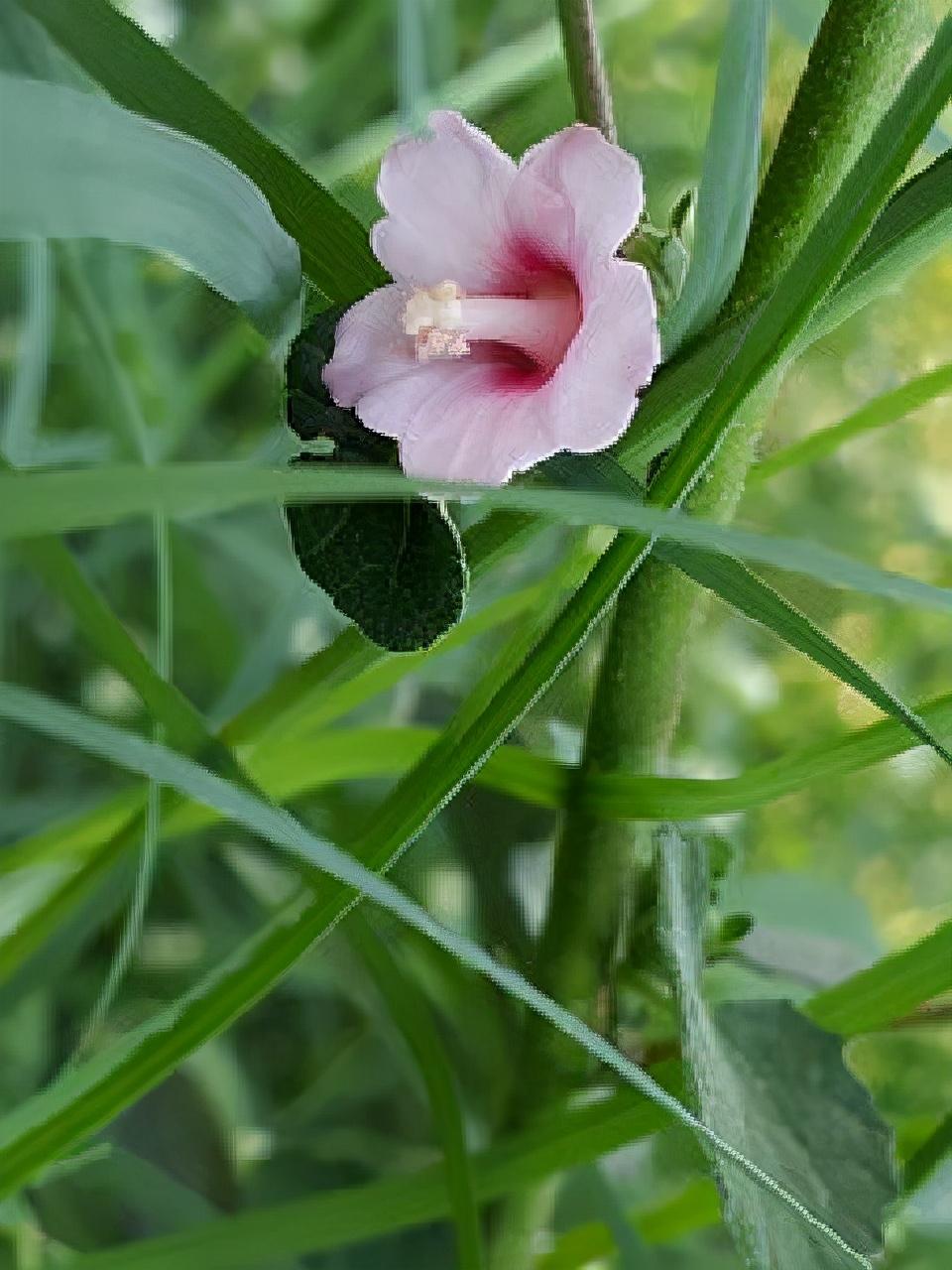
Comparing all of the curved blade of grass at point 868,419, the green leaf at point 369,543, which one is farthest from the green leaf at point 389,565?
the curved blade of grass at point 868,419

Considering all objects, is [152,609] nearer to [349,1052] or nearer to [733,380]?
[349,1052]

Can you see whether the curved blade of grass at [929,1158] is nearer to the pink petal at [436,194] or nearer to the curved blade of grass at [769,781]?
the curved blade of grass at [769,781]

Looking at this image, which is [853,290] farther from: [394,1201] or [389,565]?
[394,1201]

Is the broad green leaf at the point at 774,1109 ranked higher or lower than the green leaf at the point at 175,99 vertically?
lower

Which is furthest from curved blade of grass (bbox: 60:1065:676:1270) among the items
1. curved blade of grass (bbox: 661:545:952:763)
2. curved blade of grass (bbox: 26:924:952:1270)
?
curved blade of grass (bbox: 661:545:952:763)

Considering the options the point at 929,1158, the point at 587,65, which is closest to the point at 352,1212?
the point at 929,1158

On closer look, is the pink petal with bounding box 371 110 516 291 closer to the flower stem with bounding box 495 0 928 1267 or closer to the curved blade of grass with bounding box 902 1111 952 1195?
the flower stem with bounding box 495 0 928 1267

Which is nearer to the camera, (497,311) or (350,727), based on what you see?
(497,311)
